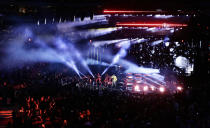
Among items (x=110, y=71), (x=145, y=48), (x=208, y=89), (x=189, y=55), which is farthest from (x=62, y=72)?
(x=208, y=89)

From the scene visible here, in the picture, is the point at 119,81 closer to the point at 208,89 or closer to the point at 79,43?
the point at 79,43

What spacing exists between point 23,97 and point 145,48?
855 cm

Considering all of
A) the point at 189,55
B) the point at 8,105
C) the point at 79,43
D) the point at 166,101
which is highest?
the point at 79,43

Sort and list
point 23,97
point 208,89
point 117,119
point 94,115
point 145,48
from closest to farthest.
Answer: point 117,119, point 94,115, point 208,89, point 23,97, point 145,48

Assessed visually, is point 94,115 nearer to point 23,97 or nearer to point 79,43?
point 23,97

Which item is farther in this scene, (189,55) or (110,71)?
(110,71)

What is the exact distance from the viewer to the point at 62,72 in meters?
16.0

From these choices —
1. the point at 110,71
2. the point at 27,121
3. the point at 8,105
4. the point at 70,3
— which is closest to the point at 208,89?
the point at 70,3

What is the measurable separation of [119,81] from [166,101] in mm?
8765

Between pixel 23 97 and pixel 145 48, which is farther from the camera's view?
pixel 145 48

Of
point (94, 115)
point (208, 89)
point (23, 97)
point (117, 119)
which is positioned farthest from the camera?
point (23, 97)

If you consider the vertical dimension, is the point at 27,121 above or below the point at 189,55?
below

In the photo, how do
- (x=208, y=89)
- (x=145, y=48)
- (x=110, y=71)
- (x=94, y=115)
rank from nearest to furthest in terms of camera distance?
(x=94, y=115), (x=208, y=89), (x=145, y=48), (x=110, y=71)

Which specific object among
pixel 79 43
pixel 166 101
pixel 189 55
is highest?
pixel 79 43
